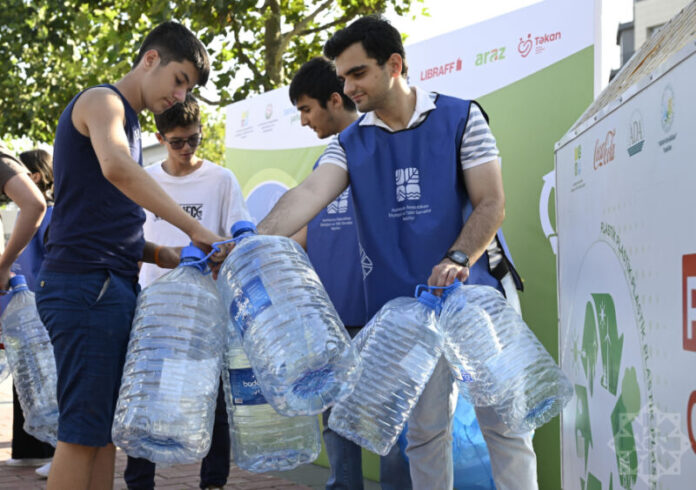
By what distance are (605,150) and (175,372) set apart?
5.02 feet

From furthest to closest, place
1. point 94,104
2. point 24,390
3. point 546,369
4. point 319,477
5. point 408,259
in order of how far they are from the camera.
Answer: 1. point 319,477
2. point 24,390
3. point 408,259
4. point 94,104
5. point 546,369

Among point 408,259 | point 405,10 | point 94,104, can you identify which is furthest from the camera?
point 405,10

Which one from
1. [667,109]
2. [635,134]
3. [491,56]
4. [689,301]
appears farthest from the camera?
[491,56]

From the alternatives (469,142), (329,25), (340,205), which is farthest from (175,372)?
(329,25)

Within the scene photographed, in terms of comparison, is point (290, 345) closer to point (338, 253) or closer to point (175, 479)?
point (338, 253)

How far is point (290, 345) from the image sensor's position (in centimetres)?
241

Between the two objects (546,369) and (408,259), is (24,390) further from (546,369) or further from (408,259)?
(546,369)

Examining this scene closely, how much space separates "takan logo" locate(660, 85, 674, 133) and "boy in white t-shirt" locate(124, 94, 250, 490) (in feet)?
8.67

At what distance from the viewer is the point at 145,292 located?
2.87 m

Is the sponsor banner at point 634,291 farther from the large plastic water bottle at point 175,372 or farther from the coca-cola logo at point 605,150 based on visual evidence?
the large plastic water bottle at point 175,372

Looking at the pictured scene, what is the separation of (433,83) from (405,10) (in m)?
6.84

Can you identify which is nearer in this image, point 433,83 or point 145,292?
point 145,292

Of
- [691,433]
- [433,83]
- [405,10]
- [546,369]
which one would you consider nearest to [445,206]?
[546,369]

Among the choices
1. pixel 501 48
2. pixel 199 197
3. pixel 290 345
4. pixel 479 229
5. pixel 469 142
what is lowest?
pixel 290 345
